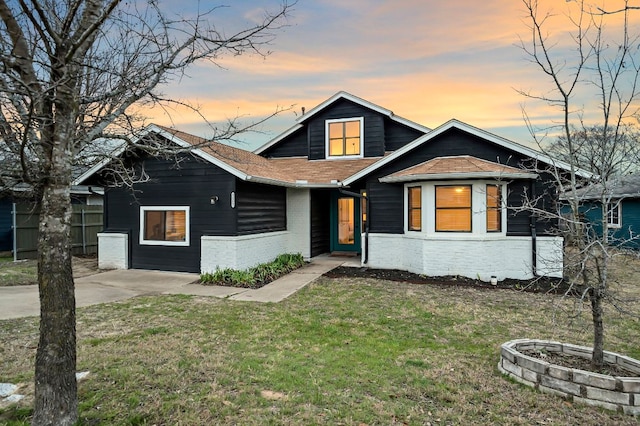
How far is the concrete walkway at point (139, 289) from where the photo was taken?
7277mm

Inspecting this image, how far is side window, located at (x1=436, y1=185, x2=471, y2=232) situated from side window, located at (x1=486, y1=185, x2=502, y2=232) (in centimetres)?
54

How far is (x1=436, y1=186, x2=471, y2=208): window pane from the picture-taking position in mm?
9852

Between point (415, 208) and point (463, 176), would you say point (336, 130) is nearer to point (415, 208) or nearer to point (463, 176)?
point (415, 208)

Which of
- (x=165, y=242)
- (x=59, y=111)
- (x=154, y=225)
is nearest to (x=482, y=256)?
(x=165, y=242)

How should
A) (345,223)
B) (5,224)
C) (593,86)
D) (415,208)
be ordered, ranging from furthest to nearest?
(5,224)
(345,223)
(415,208)
(593,86)

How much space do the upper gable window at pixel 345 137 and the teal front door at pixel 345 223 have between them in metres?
1.86

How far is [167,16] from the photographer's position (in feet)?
12.6

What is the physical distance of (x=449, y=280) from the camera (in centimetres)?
964

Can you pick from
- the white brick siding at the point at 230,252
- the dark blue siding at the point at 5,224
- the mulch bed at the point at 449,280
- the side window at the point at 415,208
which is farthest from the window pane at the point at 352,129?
the dark blue siding at the point at 5,224

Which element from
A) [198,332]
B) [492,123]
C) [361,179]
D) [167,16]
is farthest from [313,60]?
[492,123]

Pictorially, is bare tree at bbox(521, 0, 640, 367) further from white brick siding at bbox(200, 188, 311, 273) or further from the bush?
white brick siding at bbox(200, 188, 311, 273)

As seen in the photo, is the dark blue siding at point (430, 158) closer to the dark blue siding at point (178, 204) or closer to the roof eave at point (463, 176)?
the roof eave at point (463, 176)

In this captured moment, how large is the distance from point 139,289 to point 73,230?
7786mm

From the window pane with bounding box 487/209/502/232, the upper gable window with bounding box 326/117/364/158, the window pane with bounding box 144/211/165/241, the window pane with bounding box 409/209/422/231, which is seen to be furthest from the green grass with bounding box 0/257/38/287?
the window pane with bounding box 487/209/502/232
